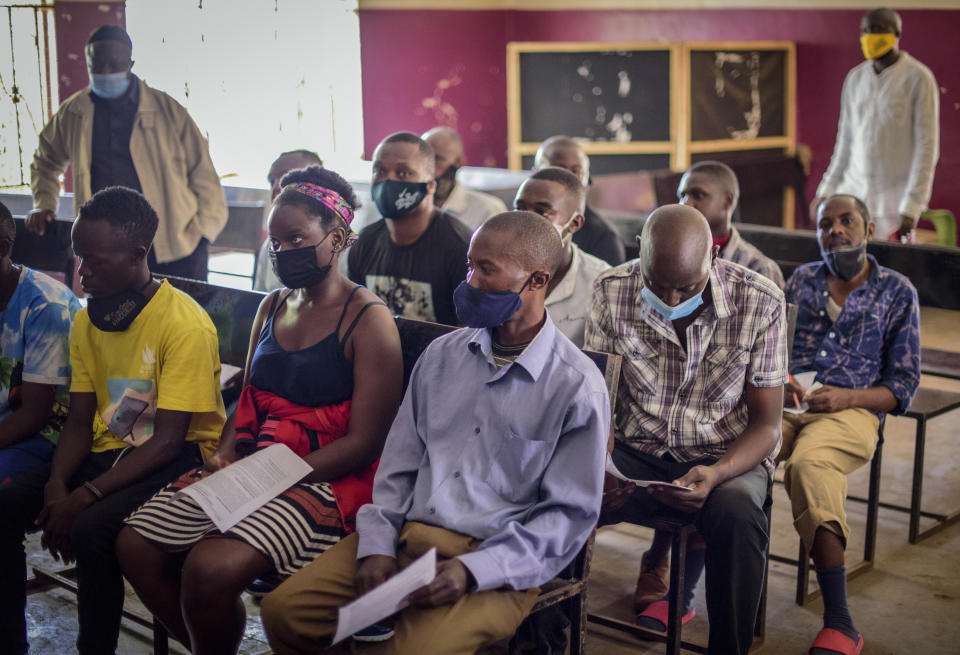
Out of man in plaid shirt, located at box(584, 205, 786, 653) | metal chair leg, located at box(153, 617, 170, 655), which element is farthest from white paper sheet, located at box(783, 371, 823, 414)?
metal chair leg, located at box(153, 617, 170, 655)

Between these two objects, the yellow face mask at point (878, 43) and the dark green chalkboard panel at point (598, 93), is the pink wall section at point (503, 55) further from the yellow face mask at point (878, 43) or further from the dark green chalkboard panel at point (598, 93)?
the yellow face mask at point (878, 43)

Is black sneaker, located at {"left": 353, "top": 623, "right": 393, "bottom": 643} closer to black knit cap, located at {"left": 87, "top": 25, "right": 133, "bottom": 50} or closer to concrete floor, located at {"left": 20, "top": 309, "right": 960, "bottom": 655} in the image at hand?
concrete floor, located at {"left": 20, "top": 309, "right": 960, "bottom": 655}

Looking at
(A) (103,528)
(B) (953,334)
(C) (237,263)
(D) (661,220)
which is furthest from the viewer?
(C) (237,263)

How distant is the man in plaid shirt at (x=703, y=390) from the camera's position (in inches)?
106

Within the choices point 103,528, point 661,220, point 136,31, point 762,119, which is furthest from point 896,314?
point 762,119

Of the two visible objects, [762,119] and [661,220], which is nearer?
[661,220]

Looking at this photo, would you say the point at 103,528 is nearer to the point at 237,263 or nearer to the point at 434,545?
the point at 434,545

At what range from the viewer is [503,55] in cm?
1038

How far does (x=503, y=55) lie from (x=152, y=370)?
8.10m

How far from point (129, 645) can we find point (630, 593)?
1.66m

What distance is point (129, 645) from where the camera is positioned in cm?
318

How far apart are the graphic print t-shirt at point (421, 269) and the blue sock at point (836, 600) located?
1.53 m

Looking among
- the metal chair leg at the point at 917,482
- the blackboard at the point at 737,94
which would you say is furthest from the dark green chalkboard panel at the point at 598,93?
the metal chair leg at the point at 917,482

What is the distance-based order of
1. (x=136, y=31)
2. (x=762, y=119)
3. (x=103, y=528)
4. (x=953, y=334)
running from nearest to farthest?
(x=103, y=528)
(x=953, y=334)
(x=136, y=31)
(x=762, y=119)
